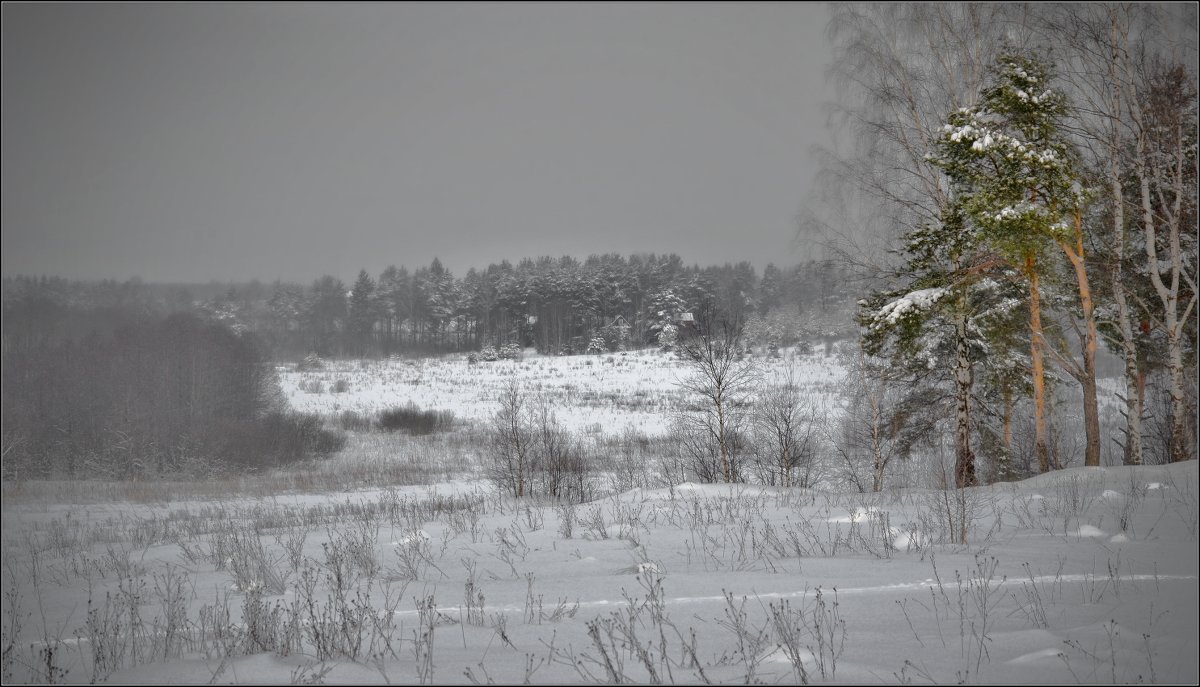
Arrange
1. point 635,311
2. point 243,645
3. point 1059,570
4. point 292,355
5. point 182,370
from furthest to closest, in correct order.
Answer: point 635,311, point 292,355, point 182,370, point 1059,570, point 243,645

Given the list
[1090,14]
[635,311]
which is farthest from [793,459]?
[635,311]

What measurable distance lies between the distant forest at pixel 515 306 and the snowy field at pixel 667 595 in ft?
79.3

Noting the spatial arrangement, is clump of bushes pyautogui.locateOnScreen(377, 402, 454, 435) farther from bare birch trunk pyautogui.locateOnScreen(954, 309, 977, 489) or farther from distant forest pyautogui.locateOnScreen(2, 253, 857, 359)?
bare birch trunk pyautogui.locateOnScreen(954, 309, 977, 489)

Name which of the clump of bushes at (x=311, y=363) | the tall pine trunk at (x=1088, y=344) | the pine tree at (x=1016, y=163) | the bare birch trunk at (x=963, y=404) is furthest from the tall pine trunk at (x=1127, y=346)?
the clump of bushes at (x=311, y=363)

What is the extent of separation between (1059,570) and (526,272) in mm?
58562

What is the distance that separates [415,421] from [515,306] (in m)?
22.2

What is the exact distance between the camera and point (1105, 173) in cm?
1402

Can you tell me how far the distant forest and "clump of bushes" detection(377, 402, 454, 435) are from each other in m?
8.81

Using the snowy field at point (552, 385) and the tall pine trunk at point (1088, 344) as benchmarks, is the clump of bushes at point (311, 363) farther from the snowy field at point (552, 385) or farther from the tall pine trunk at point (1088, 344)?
the tall pine trunk at point (1088, 344)

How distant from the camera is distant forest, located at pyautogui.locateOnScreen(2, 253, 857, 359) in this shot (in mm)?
39719

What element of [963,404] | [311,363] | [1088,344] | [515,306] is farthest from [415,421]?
[1088,344]

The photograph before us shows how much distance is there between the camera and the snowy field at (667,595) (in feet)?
11.8

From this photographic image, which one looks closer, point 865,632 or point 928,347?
point 865,632

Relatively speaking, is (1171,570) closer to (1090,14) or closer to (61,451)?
(1090,14)
